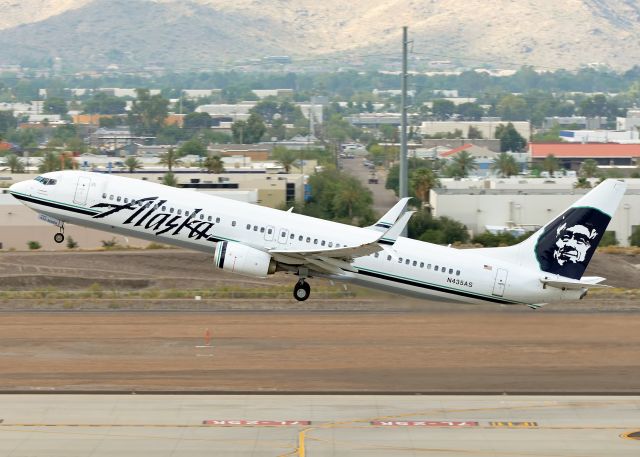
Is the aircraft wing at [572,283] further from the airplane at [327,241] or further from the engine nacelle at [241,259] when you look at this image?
the engine nacelle at [241,259]

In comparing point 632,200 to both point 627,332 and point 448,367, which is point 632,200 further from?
point 448,367

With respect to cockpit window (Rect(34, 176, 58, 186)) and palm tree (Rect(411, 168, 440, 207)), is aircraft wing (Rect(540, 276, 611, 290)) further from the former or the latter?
palm tree (Rect(411, 168, 440, 207))

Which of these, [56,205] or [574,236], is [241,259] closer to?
[56,205]

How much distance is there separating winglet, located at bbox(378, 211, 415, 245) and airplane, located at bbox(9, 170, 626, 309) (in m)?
0.05

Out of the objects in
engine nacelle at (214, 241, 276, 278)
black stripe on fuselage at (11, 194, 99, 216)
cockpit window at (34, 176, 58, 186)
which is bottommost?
engine nacelle at (214, 241, 276, 278)

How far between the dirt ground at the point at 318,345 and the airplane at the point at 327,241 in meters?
3.37

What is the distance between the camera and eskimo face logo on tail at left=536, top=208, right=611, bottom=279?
240 feet

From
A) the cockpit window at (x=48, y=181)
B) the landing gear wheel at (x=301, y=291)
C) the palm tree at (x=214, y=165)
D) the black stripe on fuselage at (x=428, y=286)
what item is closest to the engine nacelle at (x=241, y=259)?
the landing gear wheel at (x=301, y=291)

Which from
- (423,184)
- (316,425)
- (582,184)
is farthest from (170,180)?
(316,425)

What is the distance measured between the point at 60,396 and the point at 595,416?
86.8 ft

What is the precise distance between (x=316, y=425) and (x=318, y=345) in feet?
59.3

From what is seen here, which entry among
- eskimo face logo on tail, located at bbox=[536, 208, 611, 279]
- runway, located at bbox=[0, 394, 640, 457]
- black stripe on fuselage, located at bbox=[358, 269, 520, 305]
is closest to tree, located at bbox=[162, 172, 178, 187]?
black stripe on fuselage, located at bbox=[358, 269, 520, 305]

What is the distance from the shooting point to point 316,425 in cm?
6069

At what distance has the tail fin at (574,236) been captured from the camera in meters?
72.8
